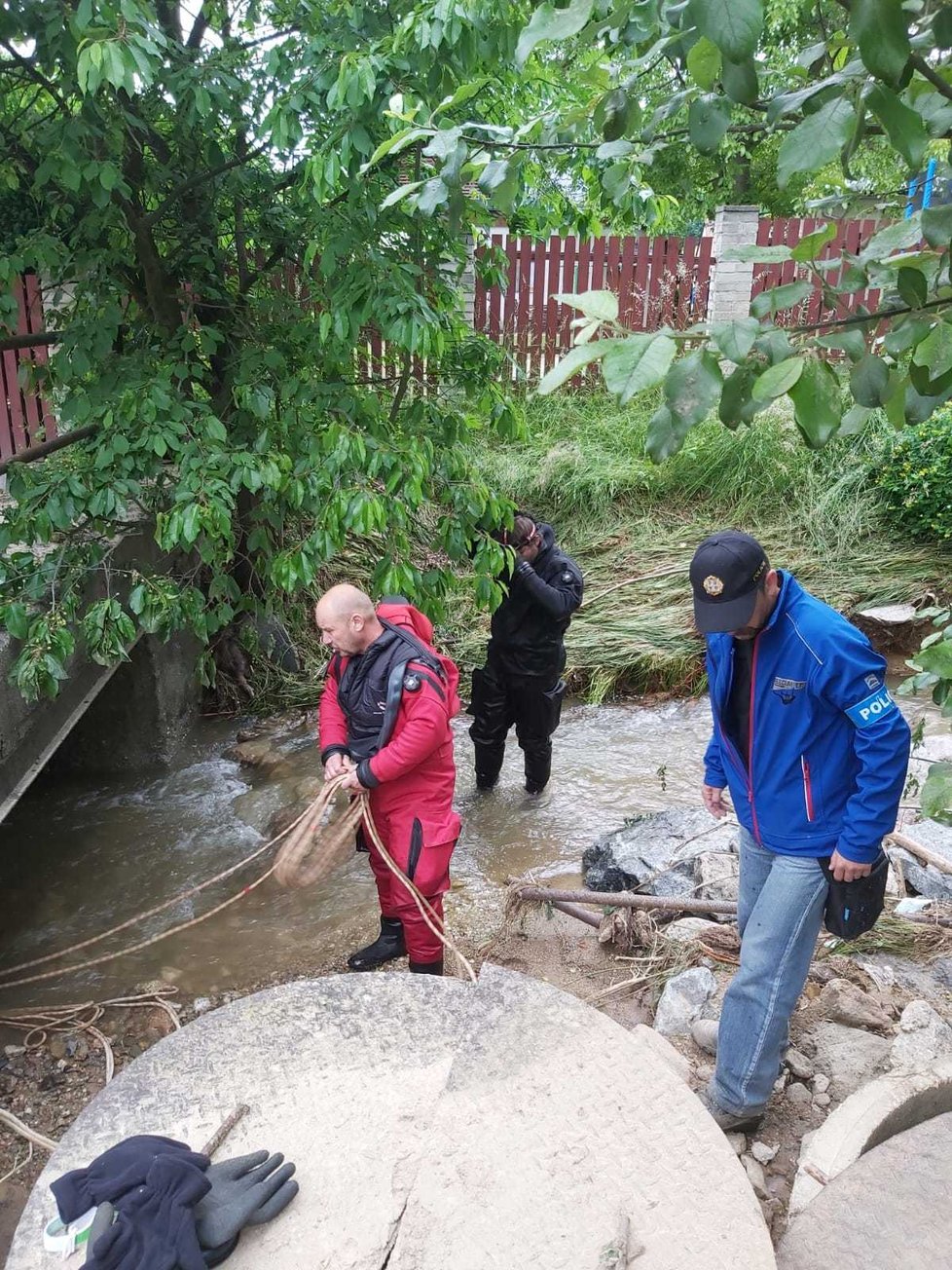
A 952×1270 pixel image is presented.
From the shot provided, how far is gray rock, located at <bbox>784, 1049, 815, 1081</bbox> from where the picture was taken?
2924mm

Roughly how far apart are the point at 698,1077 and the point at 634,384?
259 centimetres

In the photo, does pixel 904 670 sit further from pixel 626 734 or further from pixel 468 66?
pixel 468 66

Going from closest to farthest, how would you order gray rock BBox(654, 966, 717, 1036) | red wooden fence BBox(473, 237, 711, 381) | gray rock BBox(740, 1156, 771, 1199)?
gray rock BBox(740, 1156, 771, 1199)
gray rock BBox(654, 966, 717, 1036)
red wooden fence BBox(473, 237, 711, 381)

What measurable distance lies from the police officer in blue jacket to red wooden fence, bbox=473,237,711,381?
28.2 ft

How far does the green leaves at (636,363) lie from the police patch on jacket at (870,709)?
1505 mm

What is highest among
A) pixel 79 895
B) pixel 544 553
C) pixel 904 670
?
pixel 544 553

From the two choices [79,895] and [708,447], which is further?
[708,447]

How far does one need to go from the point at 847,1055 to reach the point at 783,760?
1150 mm

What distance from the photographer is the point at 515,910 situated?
4141 millimetres

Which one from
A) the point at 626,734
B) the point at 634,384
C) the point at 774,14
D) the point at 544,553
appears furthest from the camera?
the point at 774,14

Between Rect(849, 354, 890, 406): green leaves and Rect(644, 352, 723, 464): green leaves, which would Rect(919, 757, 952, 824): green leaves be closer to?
Rect(849, 354, 890, 406): green leaves

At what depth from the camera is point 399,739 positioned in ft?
11.4

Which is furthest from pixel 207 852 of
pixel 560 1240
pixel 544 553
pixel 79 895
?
pixel 560 1240

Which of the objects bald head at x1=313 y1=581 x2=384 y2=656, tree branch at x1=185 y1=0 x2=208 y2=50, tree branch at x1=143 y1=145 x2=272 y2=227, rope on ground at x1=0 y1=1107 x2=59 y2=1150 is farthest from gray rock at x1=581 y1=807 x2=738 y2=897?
tree branch at x1=185 y1=0 x2=208 y2=50
